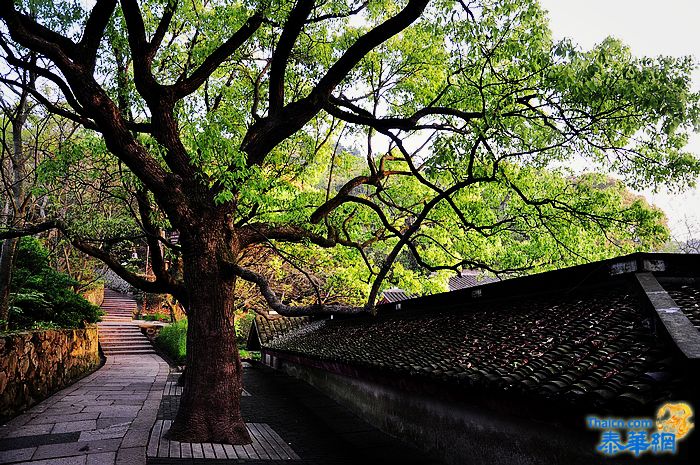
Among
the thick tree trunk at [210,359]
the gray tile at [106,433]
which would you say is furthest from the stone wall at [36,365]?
the thick tree trunk at [210,359]

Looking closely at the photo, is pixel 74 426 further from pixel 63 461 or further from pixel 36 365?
pixel 36 365

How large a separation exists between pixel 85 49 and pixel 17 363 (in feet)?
20.9

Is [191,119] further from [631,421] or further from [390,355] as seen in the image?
[631,421]

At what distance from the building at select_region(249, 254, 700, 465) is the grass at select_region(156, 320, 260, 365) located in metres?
16.0

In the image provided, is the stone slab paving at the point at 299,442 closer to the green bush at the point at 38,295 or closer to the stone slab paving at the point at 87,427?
the stone slab paving at the point at 87,427

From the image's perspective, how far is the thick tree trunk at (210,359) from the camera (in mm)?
7820

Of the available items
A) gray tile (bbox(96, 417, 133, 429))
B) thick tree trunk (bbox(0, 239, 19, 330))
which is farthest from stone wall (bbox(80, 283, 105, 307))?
gray tile (bbox(96, 417, 133, 429))

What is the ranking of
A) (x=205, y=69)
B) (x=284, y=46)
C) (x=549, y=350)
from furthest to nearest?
1. (x=205, y=69)
2. (x=284, y=46)
3. (x=549, y=350)

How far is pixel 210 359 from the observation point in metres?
8.05

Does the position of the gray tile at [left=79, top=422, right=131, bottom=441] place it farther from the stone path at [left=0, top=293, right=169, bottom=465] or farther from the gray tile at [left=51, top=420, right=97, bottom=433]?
the gray tile at [left=51, top=420, right=97, bottom=433]

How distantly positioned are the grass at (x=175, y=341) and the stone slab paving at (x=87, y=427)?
7.44m

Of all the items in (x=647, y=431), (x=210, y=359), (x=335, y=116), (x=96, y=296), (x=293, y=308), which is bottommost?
(x=210, y=359)

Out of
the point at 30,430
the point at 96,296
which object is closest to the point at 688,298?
the point at 30,430

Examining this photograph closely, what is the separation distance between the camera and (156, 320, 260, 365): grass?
2214cm
